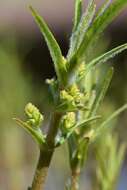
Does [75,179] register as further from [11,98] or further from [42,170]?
[11,98]

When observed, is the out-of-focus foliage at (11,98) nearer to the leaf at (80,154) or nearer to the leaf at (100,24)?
the leaf at (80,154)

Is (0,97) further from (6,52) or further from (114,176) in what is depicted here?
(114,176)

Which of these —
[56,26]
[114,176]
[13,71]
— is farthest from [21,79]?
[56,26]

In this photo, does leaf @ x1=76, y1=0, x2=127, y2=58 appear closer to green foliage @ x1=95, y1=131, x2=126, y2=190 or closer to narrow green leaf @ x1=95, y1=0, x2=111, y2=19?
narrow green leaf @ x1=95, y1=0, x2=111, y2=19

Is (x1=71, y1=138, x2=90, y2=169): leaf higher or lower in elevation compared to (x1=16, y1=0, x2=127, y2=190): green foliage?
lower

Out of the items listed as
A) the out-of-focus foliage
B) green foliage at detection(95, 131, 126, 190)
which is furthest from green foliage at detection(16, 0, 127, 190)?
the out-of-focus foliage

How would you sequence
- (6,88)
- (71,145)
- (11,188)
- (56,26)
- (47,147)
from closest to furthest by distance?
(47,147) → (71,145) → (11,188) → (6,88) → (56,26)

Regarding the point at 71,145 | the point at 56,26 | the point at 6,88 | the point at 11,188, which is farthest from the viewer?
the point at 56,26
